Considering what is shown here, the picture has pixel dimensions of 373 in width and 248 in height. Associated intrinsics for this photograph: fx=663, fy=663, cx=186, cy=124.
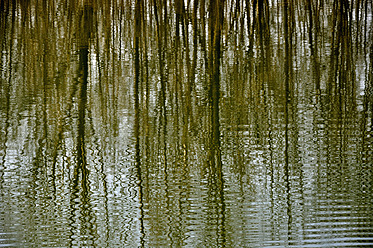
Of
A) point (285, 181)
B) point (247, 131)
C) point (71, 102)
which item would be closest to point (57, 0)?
point (71, 102)

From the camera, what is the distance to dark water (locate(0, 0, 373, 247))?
3.69 meters

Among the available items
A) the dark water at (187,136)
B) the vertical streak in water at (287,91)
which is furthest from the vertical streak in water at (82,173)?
the vertical streak in water at (287,91)

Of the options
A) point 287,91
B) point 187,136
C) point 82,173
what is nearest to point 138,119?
point 187,136

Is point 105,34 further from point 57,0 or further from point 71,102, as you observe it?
point 57,0

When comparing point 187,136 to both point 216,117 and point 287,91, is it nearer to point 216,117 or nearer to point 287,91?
point 216,117

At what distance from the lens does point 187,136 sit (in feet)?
17.3

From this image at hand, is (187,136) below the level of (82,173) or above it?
above

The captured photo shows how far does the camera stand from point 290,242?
11.2 feet

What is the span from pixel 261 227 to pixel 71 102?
309 centimetres

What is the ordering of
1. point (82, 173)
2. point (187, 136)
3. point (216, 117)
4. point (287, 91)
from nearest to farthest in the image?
point (82, 173) < point (187, 136) < point (216, 117) < point (287, 91)

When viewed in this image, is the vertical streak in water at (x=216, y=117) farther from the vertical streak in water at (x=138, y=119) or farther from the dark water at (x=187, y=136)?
the vertical streak in water at (x=138, y=119)

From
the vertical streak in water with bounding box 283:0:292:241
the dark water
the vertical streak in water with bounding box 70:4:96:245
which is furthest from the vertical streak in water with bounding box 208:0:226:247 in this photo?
the vertical streak in water with bounding box 70:4:96:245

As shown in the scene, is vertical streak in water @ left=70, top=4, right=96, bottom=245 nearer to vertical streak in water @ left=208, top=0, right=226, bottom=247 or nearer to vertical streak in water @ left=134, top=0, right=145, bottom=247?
vertical streak in water @ left=134, top=0, right=145, bottom=247

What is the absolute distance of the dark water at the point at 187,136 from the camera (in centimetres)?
369
